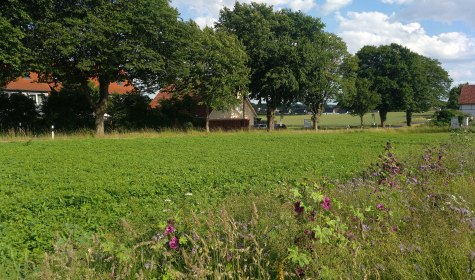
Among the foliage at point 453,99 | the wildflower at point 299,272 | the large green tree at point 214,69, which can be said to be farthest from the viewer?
the foliage at point 453,99

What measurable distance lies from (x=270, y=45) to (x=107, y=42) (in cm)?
1903

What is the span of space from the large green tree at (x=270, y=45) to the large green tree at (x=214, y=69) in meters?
4.89

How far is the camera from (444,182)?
572 centimetres

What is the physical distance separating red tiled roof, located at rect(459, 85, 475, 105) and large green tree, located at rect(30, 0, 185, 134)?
5931 centimetres

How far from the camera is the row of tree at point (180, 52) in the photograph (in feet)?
80.9

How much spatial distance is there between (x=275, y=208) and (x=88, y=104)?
31277 mm

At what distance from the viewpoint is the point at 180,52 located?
29.9 meters

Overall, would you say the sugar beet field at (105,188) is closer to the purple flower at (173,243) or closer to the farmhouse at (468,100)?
the purple flower at (173,243)

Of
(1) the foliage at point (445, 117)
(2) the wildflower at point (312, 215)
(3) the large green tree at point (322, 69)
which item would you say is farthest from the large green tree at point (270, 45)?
(2) the wildflower at point (312, 215)

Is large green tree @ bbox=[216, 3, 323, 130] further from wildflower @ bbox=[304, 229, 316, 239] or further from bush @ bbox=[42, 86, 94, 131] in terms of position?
wildflower @ bbox=[304, 229, 316, 239]

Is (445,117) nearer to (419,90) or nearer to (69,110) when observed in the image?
(419,90)

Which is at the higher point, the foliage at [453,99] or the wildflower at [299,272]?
the foliage at [453,99]

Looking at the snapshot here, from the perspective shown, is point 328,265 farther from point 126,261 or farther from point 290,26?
point 290,26

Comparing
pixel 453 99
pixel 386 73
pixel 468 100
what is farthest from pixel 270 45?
pixel 453 99
